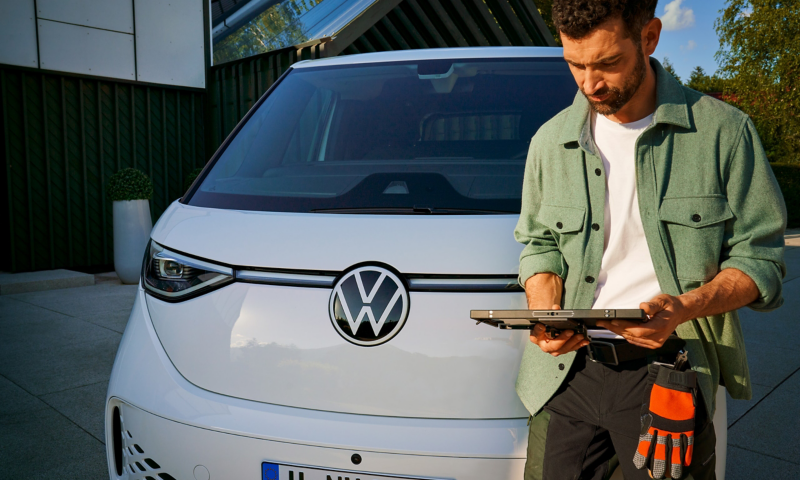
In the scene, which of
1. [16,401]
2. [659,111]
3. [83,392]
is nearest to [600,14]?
[659,111]

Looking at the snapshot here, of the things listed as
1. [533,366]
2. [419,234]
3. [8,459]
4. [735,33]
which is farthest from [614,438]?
[735,33]

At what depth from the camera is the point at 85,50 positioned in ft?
27.2

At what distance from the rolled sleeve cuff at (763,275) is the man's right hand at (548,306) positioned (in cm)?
35


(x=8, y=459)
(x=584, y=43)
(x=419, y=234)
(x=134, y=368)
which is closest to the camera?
(x=584, y=43)

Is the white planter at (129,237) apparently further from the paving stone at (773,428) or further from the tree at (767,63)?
the tree at (767,63)

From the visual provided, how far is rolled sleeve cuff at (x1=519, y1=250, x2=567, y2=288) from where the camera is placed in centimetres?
139

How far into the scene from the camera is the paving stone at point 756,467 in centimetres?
277

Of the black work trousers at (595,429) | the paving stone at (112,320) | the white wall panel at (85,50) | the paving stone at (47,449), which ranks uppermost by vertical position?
the white wall panel at (85,50)

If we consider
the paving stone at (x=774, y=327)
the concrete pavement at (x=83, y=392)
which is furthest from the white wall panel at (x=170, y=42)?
the paving stone at (x=774, y=327)

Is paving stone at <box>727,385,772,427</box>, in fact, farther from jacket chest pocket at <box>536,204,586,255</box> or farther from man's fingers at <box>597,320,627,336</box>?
man's fingers at <box>597,320,627,336</box>

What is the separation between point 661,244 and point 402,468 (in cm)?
76

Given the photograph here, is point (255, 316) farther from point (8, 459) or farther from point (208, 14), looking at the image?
point (208, 14)

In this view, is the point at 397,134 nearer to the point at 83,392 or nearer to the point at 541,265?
the point at 541,265

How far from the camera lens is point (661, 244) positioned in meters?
1.30
